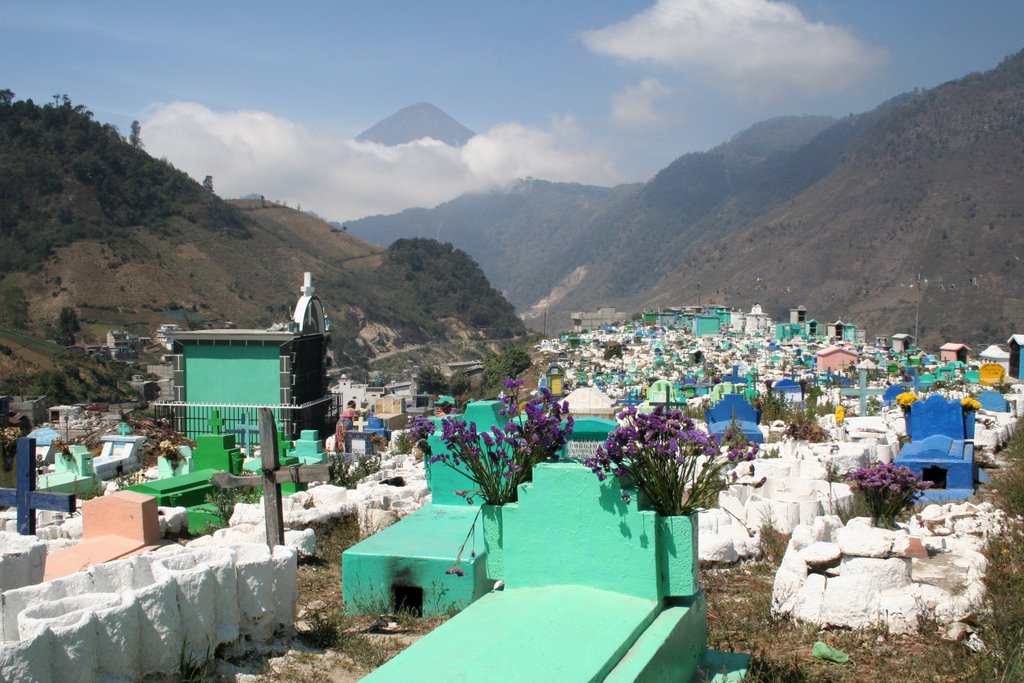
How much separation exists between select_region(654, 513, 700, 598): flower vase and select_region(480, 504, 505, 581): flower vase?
2.57ft

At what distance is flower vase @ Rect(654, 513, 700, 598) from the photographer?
403 cm

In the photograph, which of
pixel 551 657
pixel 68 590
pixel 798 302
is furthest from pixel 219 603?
pixel 798 302

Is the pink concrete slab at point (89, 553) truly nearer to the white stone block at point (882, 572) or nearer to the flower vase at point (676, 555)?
the flower vase at point (676, 555)

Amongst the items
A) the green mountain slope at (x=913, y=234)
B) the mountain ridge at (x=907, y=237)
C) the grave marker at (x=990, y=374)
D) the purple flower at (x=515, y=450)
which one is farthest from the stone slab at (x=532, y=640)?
the mountain ridge at (x=907, y=237)

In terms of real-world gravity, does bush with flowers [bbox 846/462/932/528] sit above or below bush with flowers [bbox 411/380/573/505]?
below

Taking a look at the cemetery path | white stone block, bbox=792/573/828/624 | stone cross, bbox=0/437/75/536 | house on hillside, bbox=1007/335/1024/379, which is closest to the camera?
white stone block, bbox=792/573/828/624

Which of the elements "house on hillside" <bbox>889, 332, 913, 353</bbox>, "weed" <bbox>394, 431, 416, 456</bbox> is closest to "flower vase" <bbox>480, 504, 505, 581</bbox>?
"weed" <bbox>394, 431, 416, 456</bbox>

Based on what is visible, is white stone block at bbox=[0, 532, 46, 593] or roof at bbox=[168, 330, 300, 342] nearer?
white stone block at bbox=[0, 532, 46, 593]

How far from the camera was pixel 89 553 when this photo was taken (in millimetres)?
5652

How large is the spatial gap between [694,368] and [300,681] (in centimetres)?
3032

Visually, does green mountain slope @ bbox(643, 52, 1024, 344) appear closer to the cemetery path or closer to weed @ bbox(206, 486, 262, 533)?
the cemetery path

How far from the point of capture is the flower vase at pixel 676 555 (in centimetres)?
403

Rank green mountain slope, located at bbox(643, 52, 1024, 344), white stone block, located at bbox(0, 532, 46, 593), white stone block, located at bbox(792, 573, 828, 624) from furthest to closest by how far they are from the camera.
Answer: green mountain slope, located at bbox(643, 52, 1024, 344) < white stone block, located at bbox(792, 573, 828, 624) < white stone block, located at bbox(0, 532, 46, 593)

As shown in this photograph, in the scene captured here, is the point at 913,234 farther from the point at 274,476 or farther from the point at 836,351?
the point at 274,476
